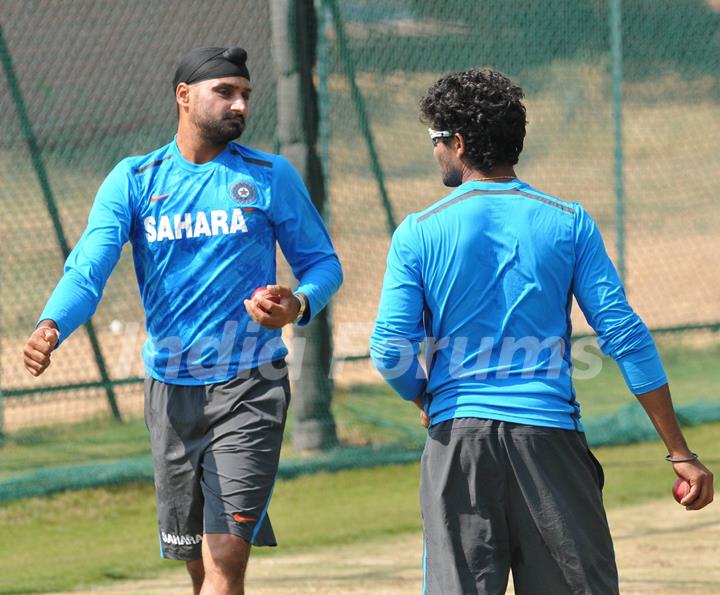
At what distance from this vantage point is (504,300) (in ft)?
10.4

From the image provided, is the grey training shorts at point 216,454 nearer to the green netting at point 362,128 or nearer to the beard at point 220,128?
the beard at point 220,128

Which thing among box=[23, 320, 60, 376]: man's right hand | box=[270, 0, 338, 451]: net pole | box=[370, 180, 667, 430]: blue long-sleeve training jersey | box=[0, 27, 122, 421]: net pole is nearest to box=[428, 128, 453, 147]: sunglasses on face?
box=[370, 180, 667, 430]: blue long-sleeve training jersey

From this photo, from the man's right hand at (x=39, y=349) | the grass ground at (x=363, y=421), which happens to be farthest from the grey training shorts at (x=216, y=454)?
the grass ground at (x=363, y=421)

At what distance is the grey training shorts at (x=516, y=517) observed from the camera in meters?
3.15

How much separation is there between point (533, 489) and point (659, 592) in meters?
2.58

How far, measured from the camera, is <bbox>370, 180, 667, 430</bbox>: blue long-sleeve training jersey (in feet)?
10.4

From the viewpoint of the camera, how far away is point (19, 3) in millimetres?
7586

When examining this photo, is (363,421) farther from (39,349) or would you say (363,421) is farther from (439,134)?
(439,134)

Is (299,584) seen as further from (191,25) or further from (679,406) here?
(679,406)

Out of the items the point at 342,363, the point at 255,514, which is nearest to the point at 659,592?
the point at 255,514

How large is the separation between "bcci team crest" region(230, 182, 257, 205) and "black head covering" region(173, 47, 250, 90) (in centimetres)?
39

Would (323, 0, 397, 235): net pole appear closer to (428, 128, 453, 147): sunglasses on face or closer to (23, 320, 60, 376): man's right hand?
(23, 320, 60, 376): man's right hand

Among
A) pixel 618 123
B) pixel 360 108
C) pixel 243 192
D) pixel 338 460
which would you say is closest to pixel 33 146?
pixel 360 108

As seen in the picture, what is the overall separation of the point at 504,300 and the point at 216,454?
1.41 m
